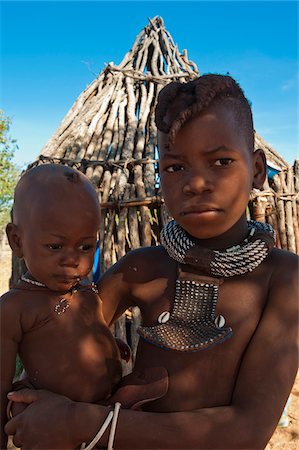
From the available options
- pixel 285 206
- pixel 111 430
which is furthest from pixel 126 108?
pixel 111 430

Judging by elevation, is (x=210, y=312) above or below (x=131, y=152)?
below

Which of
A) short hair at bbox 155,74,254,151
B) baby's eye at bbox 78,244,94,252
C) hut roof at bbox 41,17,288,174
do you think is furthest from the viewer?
hut roof at bbox 41,17,288,174

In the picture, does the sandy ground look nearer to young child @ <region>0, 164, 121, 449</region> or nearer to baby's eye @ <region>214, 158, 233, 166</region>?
young child @ <region>0, 164, 121, 449</region>

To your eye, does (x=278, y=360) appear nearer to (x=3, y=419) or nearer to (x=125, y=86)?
(x=3, y=419)

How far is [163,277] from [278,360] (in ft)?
1.47

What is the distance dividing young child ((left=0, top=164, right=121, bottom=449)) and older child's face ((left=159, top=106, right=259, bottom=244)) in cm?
38

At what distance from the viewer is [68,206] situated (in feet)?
4.82

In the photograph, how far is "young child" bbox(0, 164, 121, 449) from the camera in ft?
4.72

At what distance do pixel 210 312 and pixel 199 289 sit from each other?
77mm

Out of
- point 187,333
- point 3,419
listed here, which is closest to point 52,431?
point 3,419

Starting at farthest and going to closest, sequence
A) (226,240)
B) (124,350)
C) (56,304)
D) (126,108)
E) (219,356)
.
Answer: (126,108) → (124,350) → (56,304) → (226,240) → (219,356)

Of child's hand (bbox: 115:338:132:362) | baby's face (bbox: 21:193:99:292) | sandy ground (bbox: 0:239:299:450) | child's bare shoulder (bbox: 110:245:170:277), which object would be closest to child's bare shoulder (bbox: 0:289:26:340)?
baby's face (bbox: 21:193:99:292)

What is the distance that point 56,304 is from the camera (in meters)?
1.50

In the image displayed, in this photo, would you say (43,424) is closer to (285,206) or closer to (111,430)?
(111,430)
